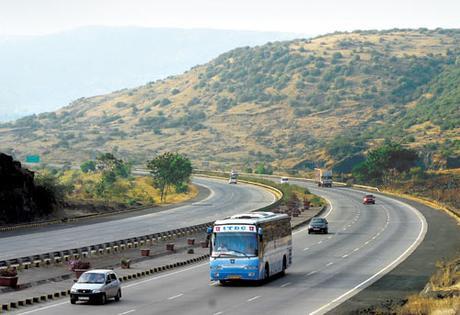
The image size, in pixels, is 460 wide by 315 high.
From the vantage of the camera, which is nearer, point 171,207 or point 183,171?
point 171,207

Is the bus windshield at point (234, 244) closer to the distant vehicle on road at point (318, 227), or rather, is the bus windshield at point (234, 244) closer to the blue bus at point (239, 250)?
the blue bus at point (239, 250)

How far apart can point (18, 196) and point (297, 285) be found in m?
53.1

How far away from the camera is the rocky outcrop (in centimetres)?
9306

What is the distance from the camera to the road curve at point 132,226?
71.9 meters

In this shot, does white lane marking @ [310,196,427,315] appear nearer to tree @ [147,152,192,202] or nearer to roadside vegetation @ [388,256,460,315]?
roadside vegetation @ [388,256,460,315]

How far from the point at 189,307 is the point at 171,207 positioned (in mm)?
85617

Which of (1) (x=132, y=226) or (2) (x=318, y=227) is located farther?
(1) (x=132, y=226)

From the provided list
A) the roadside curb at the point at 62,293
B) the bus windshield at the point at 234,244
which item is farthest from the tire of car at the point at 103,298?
the bus windshield at the point at 234,244

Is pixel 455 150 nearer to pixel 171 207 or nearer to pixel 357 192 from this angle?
pixel 357 192

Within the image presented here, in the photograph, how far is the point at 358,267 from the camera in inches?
2185

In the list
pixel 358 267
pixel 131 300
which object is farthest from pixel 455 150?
pixel 131 300

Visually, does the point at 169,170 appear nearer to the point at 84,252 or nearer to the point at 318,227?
the point at 318,227

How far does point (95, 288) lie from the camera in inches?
1566

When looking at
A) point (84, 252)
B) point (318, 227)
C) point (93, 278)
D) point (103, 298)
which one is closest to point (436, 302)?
point (103, 298)
